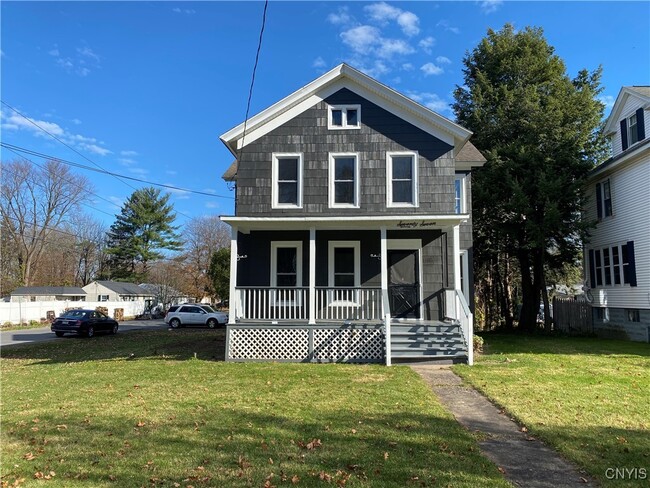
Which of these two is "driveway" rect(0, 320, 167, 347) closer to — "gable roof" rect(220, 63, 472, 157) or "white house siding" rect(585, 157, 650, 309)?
"gable roof" rect(220, 63, 472, 157)

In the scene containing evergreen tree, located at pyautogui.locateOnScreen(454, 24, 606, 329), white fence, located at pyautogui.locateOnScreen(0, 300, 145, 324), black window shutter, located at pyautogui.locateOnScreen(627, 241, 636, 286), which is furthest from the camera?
white fence, located at pyautogui.locateOnScreen(0, 300, 145, 324)

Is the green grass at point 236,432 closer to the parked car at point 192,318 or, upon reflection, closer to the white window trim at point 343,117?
the white window trim at point 343,117

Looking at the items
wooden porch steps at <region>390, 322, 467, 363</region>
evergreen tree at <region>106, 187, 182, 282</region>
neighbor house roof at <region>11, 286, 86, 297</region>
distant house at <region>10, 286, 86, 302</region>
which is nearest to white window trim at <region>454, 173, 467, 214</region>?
wooden porch steps at <region>390, 322, 467, 363</region>

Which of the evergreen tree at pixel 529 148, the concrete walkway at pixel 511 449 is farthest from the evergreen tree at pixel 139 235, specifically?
the concrete walkway at pixel 511 449

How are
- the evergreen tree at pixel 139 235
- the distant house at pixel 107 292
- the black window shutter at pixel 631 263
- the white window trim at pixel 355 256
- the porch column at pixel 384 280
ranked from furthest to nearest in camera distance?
the evergreen tree at pixel 139 235
the distant house at pixel 107 292
the black window shutter at pixel 631 263
the white window trim at pixel 355 256
the porch column at pixel 384 280

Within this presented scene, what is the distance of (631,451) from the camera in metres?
5.02

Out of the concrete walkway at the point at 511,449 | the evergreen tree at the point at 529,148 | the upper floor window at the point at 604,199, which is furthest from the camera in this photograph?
the evergreen tree at the point at 529,148

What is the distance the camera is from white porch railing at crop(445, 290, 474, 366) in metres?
11.2

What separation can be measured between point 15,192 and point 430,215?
1811 inches

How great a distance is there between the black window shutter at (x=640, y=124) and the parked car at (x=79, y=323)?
89.4 ft

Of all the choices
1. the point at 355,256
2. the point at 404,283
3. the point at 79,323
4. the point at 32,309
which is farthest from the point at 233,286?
the point at 32,309

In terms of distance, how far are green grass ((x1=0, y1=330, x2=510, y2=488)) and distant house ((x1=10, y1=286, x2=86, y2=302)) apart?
34840mm

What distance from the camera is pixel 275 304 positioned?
13117 millimetres

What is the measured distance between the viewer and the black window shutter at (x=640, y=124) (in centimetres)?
1811
